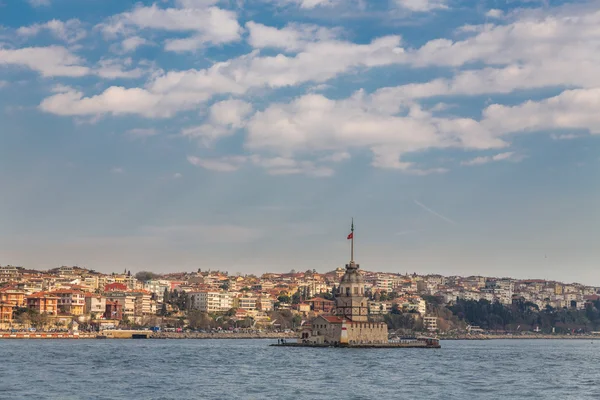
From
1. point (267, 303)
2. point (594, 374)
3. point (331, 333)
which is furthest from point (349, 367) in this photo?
point (267, 303)

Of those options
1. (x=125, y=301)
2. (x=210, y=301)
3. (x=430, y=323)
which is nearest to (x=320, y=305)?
(x=210, y=301)

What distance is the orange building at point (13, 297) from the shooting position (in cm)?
14476

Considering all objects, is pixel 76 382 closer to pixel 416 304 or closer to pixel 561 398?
pixel 561 398

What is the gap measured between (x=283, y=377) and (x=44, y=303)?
321 ft

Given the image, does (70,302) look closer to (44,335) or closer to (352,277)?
(44,335)

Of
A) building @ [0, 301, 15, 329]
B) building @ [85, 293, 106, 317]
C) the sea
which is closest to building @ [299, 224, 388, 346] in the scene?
the sea

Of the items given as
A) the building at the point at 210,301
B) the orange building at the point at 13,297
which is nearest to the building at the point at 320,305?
the building at the point at 210,301

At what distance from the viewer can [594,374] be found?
220 feet

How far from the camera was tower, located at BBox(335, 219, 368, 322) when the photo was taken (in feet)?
325

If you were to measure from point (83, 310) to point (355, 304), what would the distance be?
224 feet

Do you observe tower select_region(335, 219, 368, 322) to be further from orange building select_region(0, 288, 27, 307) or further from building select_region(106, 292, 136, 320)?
building select_region(106, 292, 136, 320)

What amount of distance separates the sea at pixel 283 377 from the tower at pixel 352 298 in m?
15.8

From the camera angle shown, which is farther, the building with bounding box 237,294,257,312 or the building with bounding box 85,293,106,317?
the building with bounding box 237,294,257,312

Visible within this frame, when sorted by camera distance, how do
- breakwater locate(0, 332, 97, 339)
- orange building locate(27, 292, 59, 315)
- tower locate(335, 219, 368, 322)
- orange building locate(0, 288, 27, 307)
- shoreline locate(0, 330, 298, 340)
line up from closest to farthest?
tower locate(335, 219, 368, 322) → breakwater locate(0, 332, 97, 339) → shoreline locate(0, 330, 298, 340) → orange building locate(0, 288, 27, 307) → orange building locate(27, 292, 59, 315)
